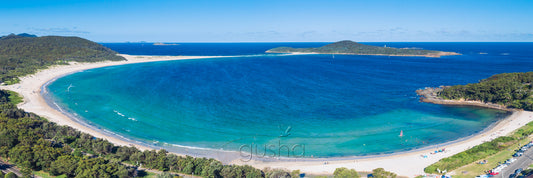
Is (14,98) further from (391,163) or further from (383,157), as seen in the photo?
(391,163)

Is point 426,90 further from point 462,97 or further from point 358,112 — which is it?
point 358,112

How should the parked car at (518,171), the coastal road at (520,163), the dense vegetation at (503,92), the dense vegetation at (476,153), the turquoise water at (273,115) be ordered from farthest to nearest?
the dense vegetation at (503,92) → the turquoise water at (273,115) → the dense vegetation at (476,153) → the coastal road at (520,163) → the parked car at (518,171)

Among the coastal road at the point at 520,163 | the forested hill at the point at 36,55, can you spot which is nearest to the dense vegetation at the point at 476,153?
the coastal road at the point at 520,163

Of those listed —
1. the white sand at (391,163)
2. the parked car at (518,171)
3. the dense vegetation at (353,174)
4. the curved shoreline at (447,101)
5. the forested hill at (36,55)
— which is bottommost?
the white sand at (391,163)

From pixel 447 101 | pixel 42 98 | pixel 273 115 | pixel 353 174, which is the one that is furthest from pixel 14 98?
pixel 447 101

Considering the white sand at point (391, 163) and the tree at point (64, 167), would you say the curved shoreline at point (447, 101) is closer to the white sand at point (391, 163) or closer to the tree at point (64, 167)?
the white sand at point (391, 163)

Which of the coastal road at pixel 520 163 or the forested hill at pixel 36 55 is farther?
the forested hill at pixel 36 55

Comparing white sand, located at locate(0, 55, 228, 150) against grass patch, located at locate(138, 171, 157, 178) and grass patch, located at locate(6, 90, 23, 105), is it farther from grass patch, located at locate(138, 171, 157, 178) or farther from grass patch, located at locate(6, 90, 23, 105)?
grass patch, located at locate(138, 171, 157, 178)
